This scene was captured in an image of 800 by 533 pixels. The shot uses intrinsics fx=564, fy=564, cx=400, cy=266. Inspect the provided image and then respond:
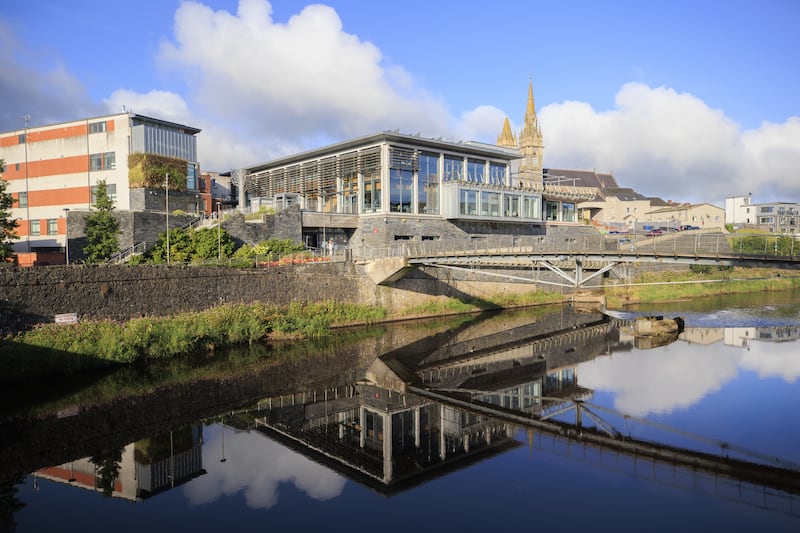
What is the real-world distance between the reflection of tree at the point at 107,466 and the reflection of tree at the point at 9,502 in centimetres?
165

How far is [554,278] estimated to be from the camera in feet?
156

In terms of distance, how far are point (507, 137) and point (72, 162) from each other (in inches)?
2859

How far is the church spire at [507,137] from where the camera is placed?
9888cm

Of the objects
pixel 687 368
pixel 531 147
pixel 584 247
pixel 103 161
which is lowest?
pixel 687 368

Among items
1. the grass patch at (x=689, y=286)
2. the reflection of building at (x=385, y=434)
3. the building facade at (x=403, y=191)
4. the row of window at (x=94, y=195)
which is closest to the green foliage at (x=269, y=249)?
the building facade at (x=403, y=191)

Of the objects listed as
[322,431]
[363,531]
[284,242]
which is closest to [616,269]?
[284,242]

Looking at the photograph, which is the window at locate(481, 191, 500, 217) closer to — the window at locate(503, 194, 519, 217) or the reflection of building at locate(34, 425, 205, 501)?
the window at locate(503, 194, 519, 217)

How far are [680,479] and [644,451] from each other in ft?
4.99

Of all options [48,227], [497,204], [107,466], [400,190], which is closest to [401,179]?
[400,190]

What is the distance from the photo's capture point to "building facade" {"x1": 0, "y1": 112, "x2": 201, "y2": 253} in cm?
4219

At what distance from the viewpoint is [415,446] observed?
16.2 m

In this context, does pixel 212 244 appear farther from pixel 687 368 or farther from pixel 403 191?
pixel 687 368

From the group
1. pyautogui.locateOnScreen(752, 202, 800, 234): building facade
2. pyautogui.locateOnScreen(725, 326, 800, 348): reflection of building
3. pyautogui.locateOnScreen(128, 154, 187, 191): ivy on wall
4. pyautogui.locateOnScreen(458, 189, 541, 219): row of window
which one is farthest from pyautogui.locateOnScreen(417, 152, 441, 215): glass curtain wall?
pyautogui.locateOnScreen(752, 202, 800, 234): building facade

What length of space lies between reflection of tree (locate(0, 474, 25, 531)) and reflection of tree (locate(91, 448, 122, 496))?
1.65m
